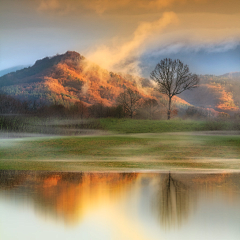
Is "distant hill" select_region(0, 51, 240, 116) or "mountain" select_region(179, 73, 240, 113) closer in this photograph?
"distant hill" select_region(0, 51, 240, 116)

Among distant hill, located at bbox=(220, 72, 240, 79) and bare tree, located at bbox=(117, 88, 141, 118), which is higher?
distant hill, located at bbox=(220, 72, 240, 79)

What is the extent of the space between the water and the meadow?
2.57m

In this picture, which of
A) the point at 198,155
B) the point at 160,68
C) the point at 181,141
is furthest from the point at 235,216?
the point at 160,68

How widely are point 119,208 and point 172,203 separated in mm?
861

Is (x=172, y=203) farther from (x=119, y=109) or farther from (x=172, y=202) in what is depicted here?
(x=119, y=109)

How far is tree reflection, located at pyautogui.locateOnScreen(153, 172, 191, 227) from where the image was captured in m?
4.27

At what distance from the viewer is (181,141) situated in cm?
1611

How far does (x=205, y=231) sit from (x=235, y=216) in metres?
0.74

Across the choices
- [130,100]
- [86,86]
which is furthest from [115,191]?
[86,86]

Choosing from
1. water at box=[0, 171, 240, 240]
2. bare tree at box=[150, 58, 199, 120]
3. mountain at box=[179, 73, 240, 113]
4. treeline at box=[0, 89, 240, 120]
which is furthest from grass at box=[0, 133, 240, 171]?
mountain at box=[179, 73, 240, 113]

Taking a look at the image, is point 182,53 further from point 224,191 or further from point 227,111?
point 224,191

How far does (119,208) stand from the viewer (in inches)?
186

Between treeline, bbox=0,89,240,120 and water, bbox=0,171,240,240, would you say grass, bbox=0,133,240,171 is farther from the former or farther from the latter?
water, bbox=0,171,240,240

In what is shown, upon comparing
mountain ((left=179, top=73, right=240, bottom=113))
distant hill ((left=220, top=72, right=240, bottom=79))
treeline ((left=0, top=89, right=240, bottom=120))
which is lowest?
treeline ((left=0, top=89, right=240, bottom=120))
